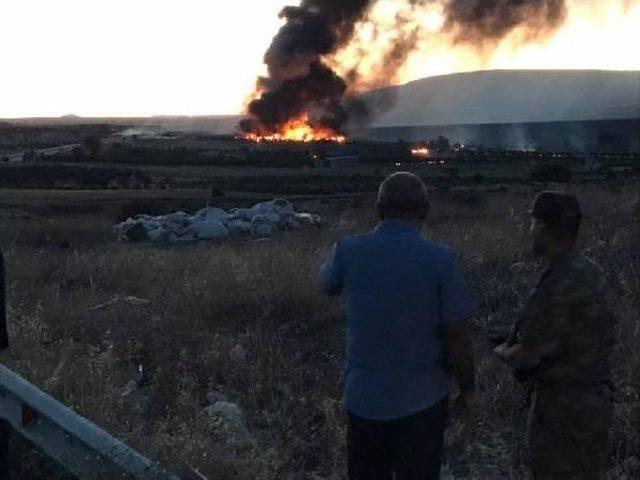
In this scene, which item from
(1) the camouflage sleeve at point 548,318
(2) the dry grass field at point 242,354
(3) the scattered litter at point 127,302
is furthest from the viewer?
(3) the scattered litter at point 127,302

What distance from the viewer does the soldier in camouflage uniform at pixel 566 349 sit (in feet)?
10.2

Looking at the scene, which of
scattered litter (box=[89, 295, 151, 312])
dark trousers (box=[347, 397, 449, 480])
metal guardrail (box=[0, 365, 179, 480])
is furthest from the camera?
scattered litter (box=[89, 295, 151, 312])

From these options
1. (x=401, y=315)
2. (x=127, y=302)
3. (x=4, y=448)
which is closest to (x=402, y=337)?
(x=401, y=315)

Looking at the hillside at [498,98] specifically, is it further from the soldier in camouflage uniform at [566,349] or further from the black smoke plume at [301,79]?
the soldier in camouflage uniform at [566,349]

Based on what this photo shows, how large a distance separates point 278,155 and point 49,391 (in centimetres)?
6223

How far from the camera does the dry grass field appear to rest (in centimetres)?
→ 471

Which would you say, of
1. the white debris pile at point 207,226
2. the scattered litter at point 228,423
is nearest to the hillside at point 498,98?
the white debris pile at point 207,226

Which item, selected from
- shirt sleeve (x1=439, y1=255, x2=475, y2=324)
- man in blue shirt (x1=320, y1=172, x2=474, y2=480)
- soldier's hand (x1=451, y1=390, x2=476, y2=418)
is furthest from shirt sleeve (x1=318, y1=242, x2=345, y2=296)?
soldier's hand (x1=451, y1=390, x2=476, y2=418)

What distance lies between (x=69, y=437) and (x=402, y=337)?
5.90 ft

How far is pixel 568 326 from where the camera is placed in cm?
311

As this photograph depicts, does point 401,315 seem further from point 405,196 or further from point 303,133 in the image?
point 303,133

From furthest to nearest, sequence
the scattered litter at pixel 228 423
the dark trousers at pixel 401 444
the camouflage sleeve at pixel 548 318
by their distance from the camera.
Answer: the scattered litter at pixel 228 423
the dark trousers at pixel 401 444
the camouflage sleeve at pixel 548 318

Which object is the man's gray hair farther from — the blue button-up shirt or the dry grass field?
the dry grass field

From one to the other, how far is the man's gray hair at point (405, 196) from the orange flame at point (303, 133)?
244ft
